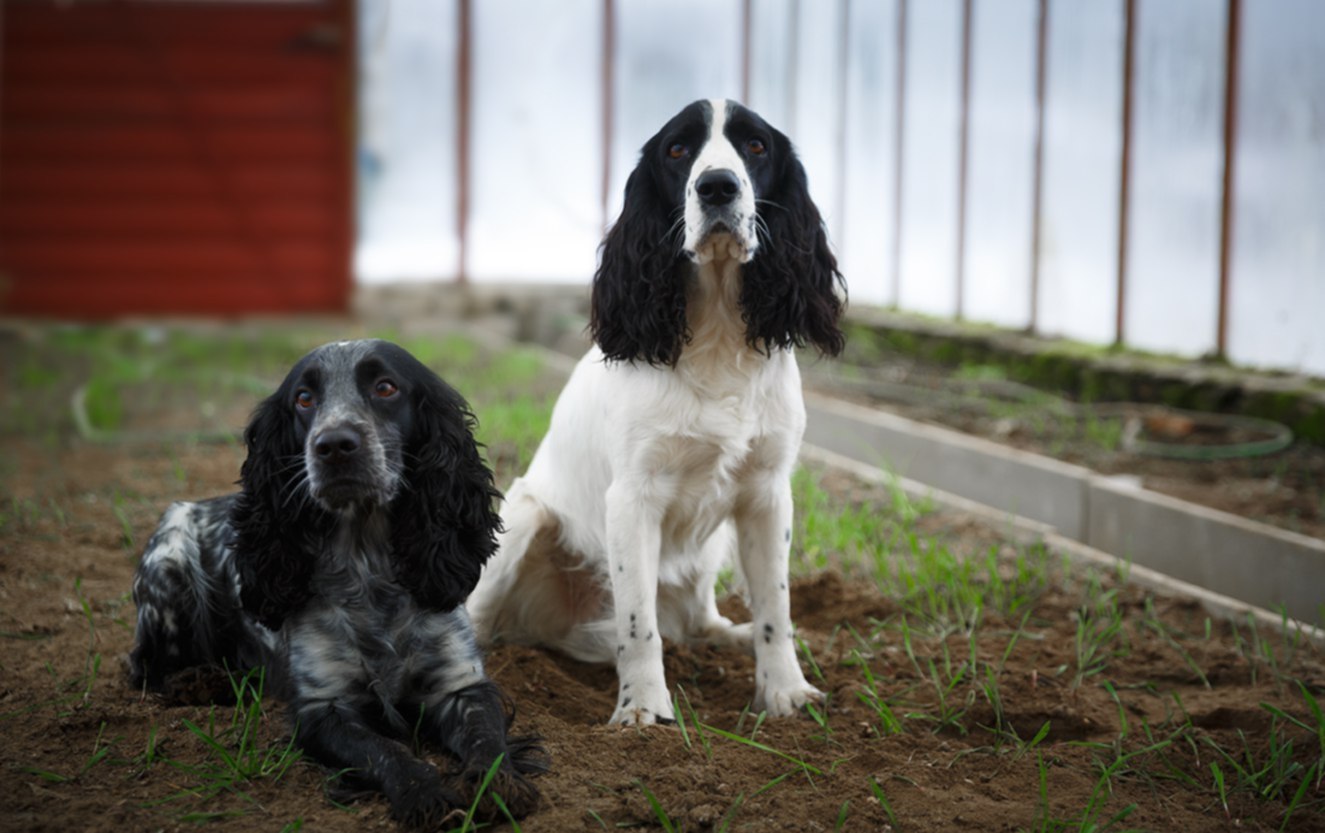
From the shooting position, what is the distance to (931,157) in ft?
34.8

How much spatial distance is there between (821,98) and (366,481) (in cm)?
1019

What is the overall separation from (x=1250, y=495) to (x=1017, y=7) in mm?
5044

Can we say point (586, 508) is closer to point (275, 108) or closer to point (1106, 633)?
point (1106, 633)

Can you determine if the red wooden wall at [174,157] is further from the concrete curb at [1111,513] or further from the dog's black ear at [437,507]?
the dog's black ear at [437,507]

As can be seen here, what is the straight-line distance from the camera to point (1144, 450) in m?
6.21

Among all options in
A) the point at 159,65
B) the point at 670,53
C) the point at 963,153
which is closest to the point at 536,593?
the point at 963,153

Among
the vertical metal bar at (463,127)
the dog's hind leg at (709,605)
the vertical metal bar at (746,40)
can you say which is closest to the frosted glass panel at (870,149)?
the vertical metal bar at (746,40)

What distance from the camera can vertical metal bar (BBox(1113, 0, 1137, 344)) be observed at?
8.14 metres

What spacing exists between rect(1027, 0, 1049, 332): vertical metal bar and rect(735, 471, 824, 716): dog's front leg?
6.13m

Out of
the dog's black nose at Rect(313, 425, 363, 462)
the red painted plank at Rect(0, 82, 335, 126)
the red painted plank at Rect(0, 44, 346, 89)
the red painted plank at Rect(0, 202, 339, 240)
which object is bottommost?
the dog's black nose at Rect(313, 425, 363, 462)

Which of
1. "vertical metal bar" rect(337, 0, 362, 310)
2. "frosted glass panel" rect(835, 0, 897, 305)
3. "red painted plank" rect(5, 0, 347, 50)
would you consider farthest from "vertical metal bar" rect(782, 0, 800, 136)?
"red painted plank" rect(5, 0, 347, 50)

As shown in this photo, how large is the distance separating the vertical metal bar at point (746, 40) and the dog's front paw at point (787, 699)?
10687 mm

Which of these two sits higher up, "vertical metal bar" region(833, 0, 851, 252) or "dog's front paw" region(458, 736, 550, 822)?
"vertical metal bar" region(833, 0, 851, 252)

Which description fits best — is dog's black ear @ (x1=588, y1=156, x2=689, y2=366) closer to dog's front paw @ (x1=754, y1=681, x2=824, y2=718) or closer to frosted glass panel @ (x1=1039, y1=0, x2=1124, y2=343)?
dog's front paw @ (x1=754, y1=681, x2=824, y2=718)
